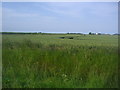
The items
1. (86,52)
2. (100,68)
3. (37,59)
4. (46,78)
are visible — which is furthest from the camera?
(86,52)

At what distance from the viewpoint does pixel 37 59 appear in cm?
471

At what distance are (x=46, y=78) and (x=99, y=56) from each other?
1593mm

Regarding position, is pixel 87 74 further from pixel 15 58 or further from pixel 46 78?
pixel 15 58

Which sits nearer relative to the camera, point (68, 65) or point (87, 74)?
point (87, 74)

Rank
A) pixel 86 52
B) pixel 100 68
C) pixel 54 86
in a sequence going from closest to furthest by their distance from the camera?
pixel 54 86 → pixel 100 68 → pixel 86 52

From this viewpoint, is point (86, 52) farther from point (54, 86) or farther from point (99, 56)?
point (54, 86)

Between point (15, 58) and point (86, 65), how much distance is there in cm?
169

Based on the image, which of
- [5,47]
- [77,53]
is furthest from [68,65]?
[5,47]

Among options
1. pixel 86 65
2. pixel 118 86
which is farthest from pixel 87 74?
pixel 118 86

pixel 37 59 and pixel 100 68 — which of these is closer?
pixel 100 68

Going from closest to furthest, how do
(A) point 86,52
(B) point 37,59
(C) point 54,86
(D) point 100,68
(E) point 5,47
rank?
(C) point 54,86 < (D) point 100,68 < (B) point 37,59 < (A) point 86,52 < (E) point 5,47

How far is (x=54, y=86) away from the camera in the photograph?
11.8 feet

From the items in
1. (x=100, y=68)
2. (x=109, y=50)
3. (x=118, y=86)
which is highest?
(x=109, y=50)

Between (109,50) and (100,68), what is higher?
(109,50)
